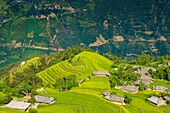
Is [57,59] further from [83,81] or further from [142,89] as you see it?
[142,89]

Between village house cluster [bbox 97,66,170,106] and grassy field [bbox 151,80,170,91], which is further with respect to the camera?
grassy field [bbox 151,80,170,91]

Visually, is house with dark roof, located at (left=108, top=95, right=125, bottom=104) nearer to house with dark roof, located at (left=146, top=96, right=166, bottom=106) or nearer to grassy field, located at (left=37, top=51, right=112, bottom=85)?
house with dark roof, located at (left=146, top=96, right=166, bottom=106)

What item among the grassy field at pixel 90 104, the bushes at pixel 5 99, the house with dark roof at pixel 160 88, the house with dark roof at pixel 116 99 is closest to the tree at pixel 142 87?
the grassy field at pixel 90 104

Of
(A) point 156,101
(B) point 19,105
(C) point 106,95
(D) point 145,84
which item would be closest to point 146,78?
(D) point 145,84

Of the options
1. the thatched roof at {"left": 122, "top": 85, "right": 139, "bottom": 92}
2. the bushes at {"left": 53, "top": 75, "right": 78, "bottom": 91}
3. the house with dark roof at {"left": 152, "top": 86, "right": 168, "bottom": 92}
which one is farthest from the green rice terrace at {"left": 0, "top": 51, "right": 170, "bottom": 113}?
the house with dark roof at {"left": 152, "top": 86, "right": 168, "bottom": 92}

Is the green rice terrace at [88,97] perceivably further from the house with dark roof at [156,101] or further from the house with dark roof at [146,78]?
the house with dark roof at [146,78]

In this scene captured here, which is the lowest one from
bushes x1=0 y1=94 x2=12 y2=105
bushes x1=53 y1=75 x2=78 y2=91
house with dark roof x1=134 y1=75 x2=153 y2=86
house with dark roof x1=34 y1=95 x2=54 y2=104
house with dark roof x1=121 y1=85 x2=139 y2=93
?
house with dark roof x1=134 y1=75 x2=153 y2=86

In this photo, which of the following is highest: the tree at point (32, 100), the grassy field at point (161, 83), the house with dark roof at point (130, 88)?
the tree at point (32, 100)
